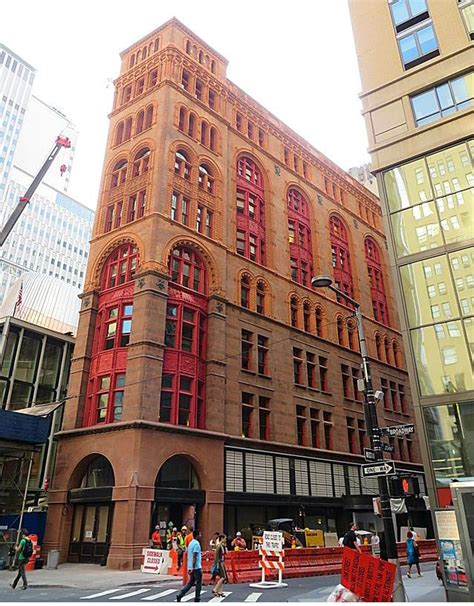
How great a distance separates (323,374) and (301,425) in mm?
6363

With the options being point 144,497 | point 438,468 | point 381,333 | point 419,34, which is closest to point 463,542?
point 438,468

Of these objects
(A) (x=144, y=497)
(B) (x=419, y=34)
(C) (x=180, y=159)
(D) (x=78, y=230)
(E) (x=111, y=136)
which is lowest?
(A) (x=144, y=497)

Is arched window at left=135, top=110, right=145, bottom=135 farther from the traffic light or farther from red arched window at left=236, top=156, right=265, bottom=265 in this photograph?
the traffic light

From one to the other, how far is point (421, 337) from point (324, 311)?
93.5 ft

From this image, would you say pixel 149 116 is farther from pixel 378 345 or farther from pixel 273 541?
pixel 273 541

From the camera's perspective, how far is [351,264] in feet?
178

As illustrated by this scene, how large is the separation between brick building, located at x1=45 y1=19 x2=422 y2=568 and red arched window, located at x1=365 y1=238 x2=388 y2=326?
9.05 ft

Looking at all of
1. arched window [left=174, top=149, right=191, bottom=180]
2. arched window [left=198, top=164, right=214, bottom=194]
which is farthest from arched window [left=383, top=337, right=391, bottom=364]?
arched window [left=174, top=149, right=191, bottom=180]

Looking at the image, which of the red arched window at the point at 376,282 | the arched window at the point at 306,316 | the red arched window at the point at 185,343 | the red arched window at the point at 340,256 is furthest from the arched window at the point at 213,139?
the red arched window at the point at 376,282

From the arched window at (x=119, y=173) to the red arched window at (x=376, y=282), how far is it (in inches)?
1218

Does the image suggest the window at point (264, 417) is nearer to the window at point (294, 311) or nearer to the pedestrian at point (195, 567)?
the window at point (294, 311)

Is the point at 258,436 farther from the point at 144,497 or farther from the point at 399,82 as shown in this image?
the point at 399,82

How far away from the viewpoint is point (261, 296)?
136 ft

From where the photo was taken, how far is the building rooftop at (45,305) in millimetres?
50844
